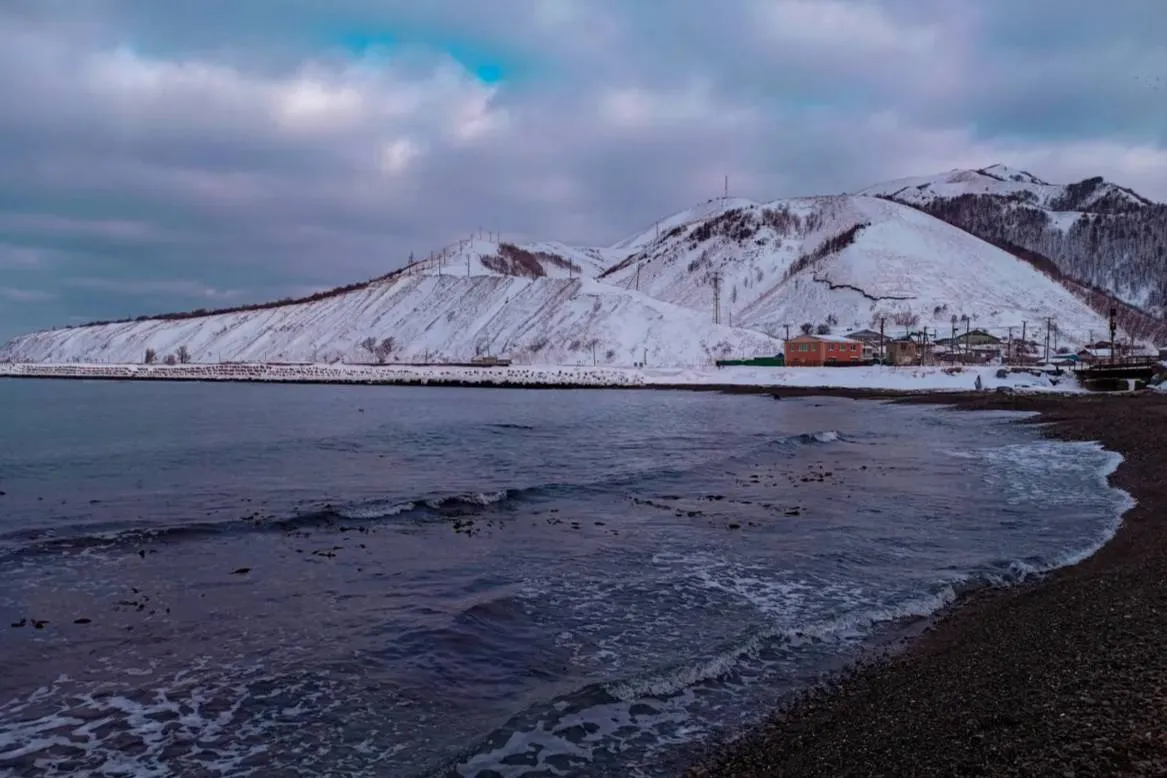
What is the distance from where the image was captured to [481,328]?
15150cm

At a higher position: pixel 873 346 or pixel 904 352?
pixel 873 346

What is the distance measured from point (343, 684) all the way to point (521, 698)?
2062mm

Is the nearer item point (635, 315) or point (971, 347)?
point (971, 347)

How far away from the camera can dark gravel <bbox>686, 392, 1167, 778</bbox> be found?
5.62 m

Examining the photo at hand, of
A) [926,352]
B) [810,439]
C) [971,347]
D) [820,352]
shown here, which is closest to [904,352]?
[926,352]

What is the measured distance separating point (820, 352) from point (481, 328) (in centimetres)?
7038

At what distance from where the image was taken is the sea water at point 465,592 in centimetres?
755

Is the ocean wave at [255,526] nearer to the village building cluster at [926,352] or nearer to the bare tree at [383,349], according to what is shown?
the village building cluster at [926,352]

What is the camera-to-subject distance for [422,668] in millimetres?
9141

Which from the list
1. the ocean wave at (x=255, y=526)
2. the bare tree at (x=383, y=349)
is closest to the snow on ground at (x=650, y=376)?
the bare tree at (x=383, y=349)

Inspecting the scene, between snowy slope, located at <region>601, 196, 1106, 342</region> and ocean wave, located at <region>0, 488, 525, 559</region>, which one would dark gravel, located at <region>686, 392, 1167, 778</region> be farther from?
snowy slope, located at <region>601, 196, 1106, 342</region>

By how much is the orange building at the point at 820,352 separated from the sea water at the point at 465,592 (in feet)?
254

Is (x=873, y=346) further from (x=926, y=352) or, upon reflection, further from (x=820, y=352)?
(x=820, y=352)

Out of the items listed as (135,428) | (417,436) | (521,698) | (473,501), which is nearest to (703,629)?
(521,698)
